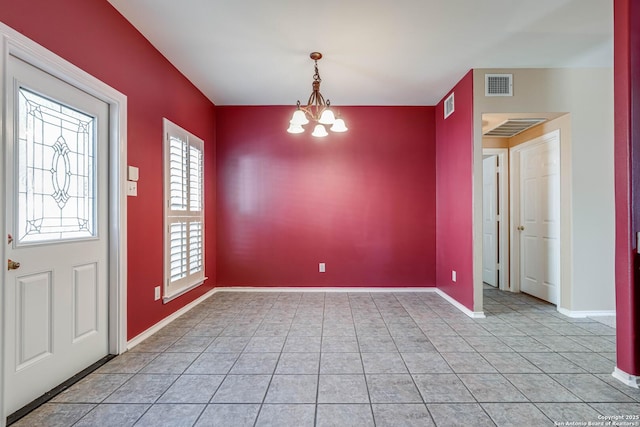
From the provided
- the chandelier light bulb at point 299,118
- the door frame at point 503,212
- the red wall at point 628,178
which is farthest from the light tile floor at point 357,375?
the chandelier light bulb at point 299,118

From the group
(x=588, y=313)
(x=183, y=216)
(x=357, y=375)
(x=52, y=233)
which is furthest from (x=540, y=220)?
(x=52, y=233)

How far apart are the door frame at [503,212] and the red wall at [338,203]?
1103 mm

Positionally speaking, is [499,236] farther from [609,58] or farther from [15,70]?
[15,70]

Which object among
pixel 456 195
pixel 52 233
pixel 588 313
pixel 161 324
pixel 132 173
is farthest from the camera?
pixel 456 195

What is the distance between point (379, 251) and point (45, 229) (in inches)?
148

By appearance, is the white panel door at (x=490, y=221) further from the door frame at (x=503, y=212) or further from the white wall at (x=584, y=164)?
the white wall at (x=584, y=164)

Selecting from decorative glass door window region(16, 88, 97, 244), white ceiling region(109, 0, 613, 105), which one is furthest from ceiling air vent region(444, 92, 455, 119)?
decorative glass door window region(16, 88, 97, 244)

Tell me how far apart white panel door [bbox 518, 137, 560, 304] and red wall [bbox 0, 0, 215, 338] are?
178 inches

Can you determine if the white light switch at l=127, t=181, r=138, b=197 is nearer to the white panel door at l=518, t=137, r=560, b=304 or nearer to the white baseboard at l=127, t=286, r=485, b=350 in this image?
the white baseboard at l=127, t=286, r=485, b=350

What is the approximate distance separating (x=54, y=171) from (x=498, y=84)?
13.7ft

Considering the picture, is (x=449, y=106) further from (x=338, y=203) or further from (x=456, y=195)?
(x=338, y=203)

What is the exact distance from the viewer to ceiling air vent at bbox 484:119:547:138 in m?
3.72

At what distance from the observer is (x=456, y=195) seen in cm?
379

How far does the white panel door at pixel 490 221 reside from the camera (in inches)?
185
